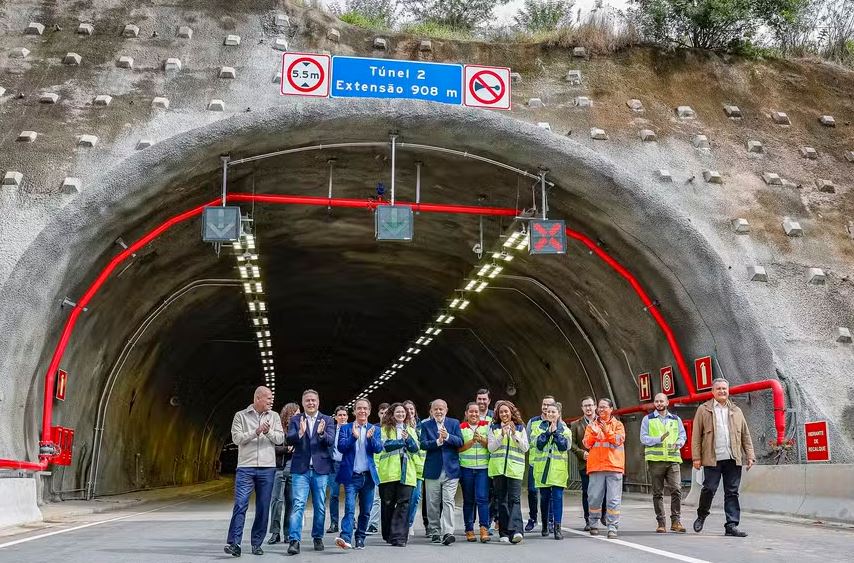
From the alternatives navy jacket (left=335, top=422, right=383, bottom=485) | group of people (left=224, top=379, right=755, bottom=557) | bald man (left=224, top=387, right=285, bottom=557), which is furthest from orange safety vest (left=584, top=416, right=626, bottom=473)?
bald man (left=224, top=387, right=285, bottom=557)

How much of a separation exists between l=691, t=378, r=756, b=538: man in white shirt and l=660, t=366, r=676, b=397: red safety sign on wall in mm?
Answer: 9110

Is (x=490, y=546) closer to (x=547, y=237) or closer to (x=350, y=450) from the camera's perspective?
(x=350, y=450)

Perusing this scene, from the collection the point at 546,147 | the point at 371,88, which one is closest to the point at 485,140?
the point at 546,147

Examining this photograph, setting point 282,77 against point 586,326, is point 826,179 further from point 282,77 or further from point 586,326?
point 282,77

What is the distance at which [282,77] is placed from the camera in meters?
19.2

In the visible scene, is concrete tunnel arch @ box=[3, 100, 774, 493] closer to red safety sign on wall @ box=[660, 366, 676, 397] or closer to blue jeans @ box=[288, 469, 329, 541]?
red safety sign on wall @ box=[660, 366, 676, 397]

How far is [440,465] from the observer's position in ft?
41.2

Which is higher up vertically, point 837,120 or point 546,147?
point 837,120

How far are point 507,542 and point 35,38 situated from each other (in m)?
14.4

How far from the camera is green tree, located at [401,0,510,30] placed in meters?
25.9

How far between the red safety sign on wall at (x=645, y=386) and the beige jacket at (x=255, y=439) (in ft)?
46.9

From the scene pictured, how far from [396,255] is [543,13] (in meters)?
7.34

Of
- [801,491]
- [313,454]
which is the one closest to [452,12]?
[801,491]

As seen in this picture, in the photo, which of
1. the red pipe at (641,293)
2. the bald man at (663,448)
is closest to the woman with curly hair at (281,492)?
the bald man at (663,448)
